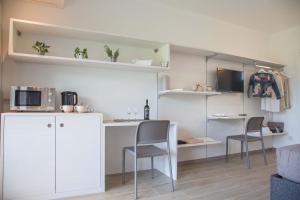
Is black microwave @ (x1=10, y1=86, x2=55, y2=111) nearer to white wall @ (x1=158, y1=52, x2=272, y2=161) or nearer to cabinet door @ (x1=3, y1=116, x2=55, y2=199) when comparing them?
cabinet door @ (x1=3, y1=116, x2=55, y2=199)

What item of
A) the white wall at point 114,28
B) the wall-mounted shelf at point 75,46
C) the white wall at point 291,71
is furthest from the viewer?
the white wall at point 291,71

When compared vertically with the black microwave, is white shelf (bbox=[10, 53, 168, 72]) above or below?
above

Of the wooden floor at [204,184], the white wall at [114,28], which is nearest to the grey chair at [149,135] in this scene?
the wooden floor at [204,184]

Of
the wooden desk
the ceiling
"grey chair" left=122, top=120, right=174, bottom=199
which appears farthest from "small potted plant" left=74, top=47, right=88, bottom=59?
the ceiling

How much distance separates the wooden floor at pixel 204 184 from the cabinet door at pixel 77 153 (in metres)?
0.20

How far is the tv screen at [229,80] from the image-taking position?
12.3 feet

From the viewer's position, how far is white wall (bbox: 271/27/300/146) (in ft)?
14.2

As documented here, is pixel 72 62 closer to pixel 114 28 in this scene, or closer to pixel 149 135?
pixel 114 28

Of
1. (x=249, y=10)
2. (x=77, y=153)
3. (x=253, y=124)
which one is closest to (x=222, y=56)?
(x=249, y=10)

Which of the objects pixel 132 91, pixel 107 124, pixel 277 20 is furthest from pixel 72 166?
pixel 277 20

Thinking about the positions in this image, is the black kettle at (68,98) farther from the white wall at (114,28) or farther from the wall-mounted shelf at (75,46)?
the wall-mounted shelf at (75,46)

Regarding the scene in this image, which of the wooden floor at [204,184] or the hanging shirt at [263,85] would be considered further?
the hanging shirt at [263,85]

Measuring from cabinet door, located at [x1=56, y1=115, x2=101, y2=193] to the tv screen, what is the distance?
2.36m

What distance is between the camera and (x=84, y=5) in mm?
2803
